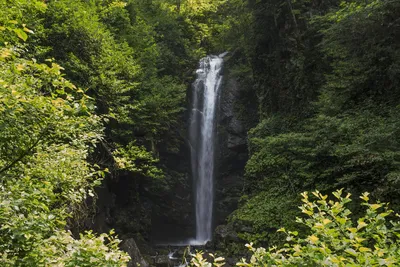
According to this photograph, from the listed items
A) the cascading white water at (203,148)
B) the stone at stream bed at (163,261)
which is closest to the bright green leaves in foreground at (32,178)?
the stone at stream bed at (163,261)

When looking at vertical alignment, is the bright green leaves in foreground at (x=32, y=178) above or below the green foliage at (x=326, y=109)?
below

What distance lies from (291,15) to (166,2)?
18.0 m

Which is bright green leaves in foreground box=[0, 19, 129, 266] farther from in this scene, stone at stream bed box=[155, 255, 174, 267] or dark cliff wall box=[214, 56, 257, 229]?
dark cliff wall box=[214, 56, 257, 229]

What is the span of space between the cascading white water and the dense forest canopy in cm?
117

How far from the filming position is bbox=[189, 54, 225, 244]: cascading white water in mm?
20000

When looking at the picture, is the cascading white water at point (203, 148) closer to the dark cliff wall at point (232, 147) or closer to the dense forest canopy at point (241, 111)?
the dark cliff wall at point (232, 147)

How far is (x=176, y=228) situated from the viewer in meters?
19.8

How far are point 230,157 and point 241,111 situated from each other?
312 centimetres

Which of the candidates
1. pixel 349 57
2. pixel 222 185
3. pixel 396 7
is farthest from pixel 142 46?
pixel 396 7

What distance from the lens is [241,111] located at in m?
20.4

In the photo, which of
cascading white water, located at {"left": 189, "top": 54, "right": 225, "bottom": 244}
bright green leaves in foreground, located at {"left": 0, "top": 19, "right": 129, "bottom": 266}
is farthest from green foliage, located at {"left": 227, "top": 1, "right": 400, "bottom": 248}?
bright green leaves in foreground, located at {"left": 0, "top": 19, "right": 129, "bottom": 266}

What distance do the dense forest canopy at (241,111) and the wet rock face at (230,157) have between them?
3.09ft

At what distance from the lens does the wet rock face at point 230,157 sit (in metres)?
19.8

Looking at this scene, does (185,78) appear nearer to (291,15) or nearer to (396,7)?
(291,15)
